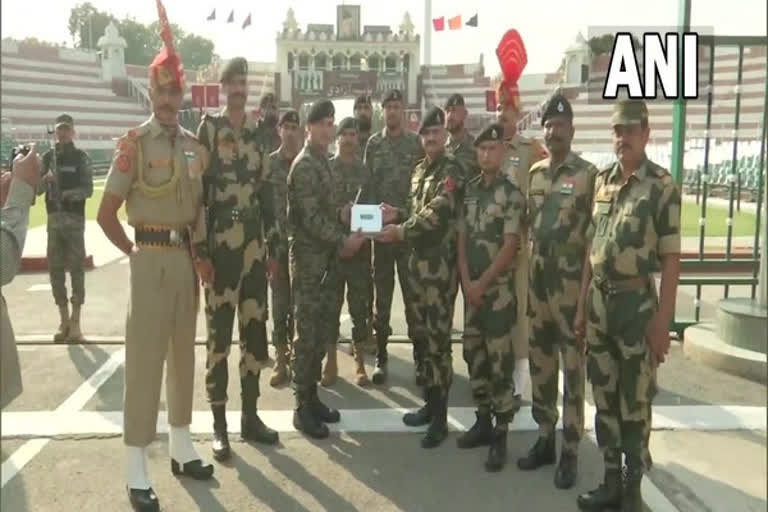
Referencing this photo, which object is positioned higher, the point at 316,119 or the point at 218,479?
the point at 316,119

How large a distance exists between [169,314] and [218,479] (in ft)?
3.00

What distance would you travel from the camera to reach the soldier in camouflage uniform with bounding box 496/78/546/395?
4.95 m

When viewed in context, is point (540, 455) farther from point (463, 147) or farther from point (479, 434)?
point (463, 147)

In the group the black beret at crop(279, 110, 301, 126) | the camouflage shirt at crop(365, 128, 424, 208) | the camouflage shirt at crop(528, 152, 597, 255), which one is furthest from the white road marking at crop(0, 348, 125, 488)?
the camouflage shirt at crop(528, 152, 597, 255)

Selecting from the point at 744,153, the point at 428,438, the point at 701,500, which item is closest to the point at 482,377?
the point at 428,438

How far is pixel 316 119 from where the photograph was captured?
4402 mm

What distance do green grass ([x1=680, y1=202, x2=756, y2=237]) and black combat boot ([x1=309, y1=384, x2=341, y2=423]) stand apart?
10.6 m

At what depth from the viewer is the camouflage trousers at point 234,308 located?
397 cm

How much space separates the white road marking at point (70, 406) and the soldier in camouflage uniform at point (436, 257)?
2.22 meters

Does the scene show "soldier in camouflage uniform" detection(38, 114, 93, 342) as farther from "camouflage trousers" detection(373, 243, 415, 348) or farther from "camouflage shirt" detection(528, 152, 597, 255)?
"camouflage shirt" detection(528, 152, 597, 255)

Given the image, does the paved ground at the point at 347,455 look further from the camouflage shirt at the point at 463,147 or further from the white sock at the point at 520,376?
the camouflage shirt at the point at 463,147

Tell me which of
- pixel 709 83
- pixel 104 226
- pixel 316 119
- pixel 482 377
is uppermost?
pixel 709 83

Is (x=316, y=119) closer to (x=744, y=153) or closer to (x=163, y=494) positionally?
(x=163, y=494)

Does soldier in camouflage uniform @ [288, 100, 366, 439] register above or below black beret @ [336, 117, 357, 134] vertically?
below
